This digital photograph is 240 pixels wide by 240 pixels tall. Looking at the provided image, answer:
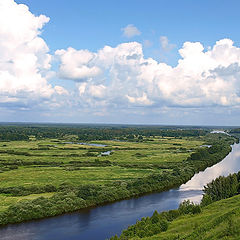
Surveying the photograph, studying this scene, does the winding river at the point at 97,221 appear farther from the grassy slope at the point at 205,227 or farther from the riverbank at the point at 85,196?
the grassy slope at the point at 205,227

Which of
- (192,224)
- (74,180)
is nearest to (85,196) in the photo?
(74,180)

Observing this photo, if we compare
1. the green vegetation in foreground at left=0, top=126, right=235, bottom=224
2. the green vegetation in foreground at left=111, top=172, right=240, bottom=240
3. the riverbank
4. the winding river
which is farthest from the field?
the green vegetation in foreground at left=111, top=172, right=240, bottom=240

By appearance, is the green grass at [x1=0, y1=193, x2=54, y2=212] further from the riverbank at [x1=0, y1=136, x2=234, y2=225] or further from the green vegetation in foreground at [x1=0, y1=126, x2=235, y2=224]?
the riverbank at [x1=0, y1=136, x2=234, y2=225]

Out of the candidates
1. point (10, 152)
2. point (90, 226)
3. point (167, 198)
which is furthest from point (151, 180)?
point (10, 152)

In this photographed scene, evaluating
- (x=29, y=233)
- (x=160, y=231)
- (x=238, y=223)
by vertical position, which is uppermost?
(x=238, y=223)

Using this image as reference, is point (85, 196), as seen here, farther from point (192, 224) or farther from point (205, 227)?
point (205, 227)

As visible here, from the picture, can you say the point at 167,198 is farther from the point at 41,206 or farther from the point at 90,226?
the point at 41,206

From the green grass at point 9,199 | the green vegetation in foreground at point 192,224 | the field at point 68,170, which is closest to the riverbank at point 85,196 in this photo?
the green grass at point 9,199
